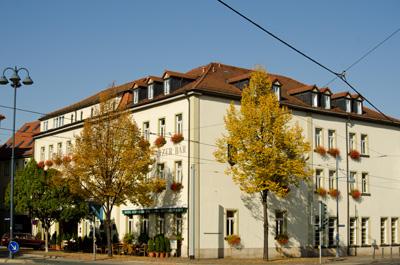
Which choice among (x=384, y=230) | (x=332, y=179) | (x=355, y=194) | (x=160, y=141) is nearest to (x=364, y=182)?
(x=355, y=194)

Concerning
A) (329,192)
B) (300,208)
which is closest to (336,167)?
(329,192)

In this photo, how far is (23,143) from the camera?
70.6 m

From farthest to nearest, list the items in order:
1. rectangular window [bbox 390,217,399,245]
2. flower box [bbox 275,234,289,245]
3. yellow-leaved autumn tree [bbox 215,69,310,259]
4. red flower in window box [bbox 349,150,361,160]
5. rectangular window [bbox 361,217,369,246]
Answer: rectangular window [bbox 390,217,399,245], rectangular window [bbox 361,217,369,246], red flower in window box [bbox 349,150,361,160], flower box [bbox 275,234,289,245], yellow-leaved autumn tree [bbox 215,69,310,259]

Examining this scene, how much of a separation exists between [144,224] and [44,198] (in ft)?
23.7

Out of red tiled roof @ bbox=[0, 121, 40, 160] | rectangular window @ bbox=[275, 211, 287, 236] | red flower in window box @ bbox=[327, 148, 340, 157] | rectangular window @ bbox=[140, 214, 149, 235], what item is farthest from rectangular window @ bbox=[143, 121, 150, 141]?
red tiled roof @ bbox=[0, 121, 40, 160]

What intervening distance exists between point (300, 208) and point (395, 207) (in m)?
11.5

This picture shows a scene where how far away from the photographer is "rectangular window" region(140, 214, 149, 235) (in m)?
42.9

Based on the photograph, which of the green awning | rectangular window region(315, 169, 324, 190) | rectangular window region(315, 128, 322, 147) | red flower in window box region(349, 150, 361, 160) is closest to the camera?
the green awning

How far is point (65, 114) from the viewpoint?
55.9 metres

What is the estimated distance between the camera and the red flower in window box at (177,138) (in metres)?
39.8

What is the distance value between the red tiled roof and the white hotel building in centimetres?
1364

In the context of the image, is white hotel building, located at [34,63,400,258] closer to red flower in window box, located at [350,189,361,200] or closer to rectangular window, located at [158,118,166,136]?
rectangular window, located at [158,118,166,136]

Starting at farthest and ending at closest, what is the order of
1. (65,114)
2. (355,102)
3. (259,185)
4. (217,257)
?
(65,114), (355,102), (217,257), (259,185)

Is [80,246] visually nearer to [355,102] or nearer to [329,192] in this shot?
[329,192]
